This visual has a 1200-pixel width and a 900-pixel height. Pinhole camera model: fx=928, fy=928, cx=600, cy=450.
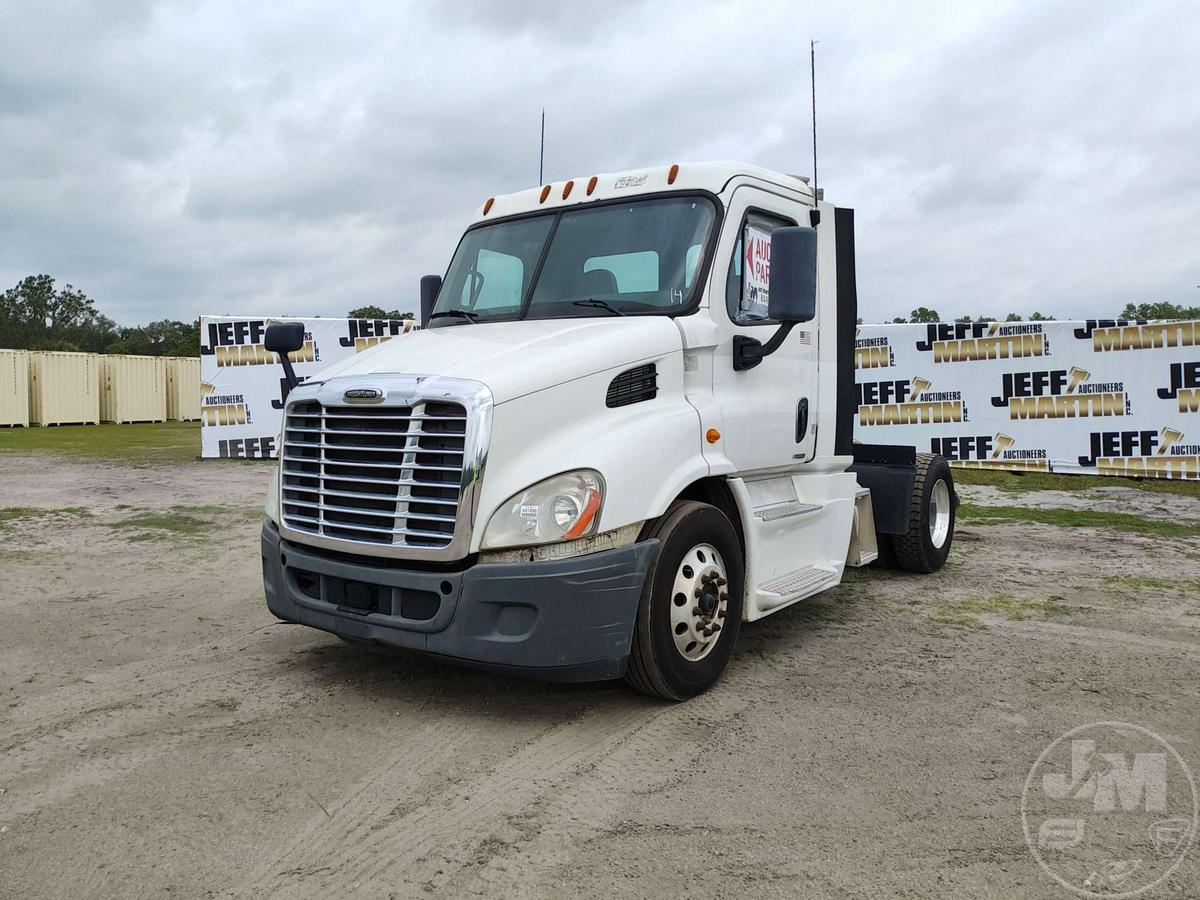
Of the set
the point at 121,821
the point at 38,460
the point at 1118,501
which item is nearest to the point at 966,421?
the point at 1118,501

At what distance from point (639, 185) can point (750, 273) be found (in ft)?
2.70

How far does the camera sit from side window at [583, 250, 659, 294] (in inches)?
200

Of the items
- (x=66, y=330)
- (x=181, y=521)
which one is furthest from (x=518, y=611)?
(x=66, y=330)

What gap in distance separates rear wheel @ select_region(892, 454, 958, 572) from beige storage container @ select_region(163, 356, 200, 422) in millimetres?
36578

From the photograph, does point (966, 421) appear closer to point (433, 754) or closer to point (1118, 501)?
point (1118, 501)

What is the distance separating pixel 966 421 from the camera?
16672mm

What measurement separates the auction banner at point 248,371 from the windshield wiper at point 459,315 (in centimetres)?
1398

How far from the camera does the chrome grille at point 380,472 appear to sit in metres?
4.11

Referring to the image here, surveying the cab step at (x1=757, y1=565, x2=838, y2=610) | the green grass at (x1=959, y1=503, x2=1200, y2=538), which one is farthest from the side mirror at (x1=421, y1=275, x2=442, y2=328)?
the green grass at (x1=959, y1=503, x2=1200, y2=538)

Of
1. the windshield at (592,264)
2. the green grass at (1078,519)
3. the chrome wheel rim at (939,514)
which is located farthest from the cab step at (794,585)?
the green grass at (1078,519)

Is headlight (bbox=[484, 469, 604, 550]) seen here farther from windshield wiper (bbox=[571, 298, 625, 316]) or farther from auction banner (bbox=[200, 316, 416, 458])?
auction banner (bbox=[200, 316, 416, 458])

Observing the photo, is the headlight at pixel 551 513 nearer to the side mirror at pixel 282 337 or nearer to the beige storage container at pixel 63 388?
the side mirror at pixel 282 337

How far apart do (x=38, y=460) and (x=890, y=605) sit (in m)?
18.7

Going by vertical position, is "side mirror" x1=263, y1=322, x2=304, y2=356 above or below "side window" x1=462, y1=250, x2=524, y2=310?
below
